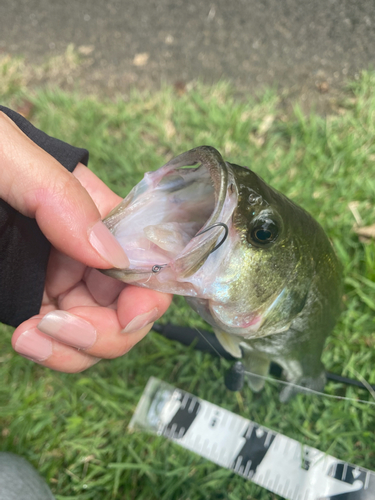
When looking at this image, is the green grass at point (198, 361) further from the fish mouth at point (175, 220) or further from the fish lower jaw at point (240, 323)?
the fish mouth at point (175, 220)

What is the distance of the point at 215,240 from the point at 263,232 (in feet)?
0.66

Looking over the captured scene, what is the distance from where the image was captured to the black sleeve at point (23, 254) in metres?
Answer: 1.53

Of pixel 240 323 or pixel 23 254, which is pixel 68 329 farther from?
pixel 240 323

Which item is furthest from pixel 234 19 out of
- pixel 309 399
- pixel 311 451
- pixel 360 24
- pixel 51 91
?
pixel 311 451

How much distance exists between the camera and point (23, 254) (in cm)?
161

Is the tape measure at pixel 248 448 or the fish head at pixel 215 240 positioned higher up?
the fish head at pixel 215 240

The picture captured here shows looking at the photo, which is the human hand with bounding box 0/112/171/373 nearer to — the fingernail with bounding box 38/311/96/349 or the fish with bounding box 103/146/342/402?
the fingernail with bounding box 38/311/96/349

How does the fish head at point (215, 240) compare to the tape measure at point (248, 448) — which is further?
the tape measure at point (248, 448)

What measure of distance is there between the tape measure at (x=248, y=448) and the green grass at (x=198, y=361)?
6cm

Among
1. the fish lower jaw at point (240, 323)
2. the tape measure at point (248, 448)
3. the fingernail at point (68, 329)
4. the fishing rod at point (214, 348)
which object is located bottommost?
the tape measure at point (248, 448)

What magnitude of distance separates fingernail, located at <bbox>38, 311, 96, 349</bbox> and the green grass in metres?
1.07

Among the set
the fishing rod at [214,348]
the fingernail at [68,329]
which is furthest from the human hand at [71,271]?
the fishing rod at [214,348]

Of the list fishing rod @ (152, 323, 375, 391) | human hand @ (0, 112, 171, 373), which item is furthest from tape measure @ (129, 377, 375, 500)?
human hand @ (0, 112, 171, 373)

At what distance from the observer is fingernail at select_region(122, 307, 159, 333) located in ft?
4.88
